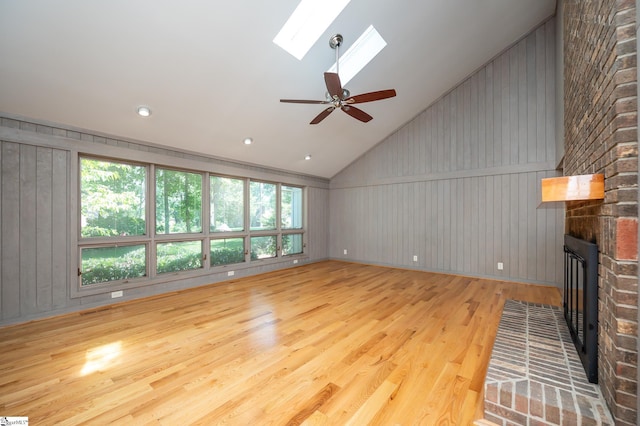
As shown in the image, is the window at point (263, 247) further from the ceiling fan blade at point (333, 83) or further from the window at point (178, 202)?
the ceiling fan blade at point (333, 83)

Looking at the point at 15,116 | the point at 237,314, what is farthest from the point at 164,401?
the point at 15,116

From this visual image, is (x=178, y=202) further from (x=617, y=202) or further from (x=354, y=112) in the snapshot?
(x=617, y=202)

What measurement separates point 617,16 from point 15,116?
5.31m

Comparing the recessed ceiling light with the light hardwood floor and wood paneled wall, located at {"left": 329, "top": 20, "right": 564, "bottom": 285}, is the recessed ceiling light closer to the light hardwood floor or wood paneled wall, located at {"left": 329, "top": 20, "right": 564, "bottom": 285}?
the light hardwood floor

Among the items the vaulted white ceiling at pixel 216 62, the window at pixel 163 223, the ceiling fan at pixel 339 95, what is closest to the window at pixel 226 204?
the window at pixel 163 223

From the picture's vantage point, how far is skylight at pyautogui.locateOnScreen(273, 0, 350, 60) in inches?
123

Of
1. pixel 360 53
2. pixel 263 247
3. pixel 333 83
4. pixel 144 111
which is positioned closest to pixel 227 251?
pixel 263 247

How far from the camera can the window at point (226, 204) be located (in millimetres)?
5168

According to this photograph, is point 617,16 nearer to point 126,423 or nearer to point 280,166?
point 126,423

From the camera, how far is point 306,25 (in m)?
3.31

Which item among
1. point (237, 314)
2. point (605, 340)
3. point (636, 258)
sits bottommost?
point (237, 314)

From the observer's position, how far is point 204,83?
336 cm

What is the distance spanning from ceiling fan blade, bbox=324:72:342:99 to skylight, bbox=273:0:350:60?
94 centimetres

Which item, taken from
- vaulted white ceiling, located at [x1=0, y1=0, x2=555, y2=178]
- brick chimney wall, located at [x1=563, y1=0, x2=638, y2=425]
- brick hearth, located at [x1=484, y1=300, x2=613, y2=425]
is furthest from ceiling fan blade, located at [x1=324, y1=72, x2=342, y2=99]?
brick hearth, located at [x1=484, y1=300, x2=613, y2=425]
